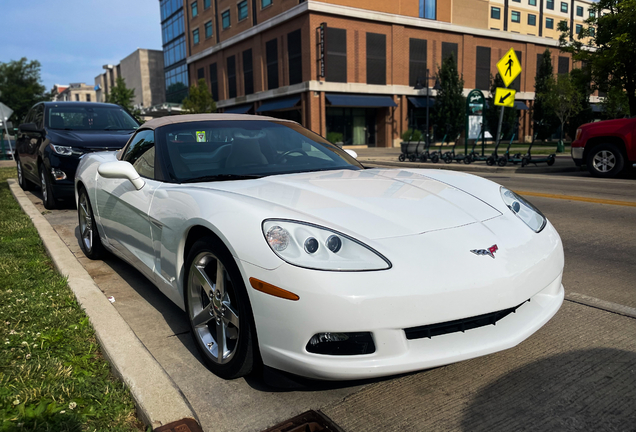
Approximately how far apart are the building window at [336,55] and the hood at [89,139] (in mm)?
29332

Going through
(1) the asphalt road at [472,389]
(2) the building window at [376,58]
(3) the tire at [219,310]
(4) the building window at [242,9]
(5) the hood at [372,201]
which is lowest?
(1) the asphalt road at [472,389]

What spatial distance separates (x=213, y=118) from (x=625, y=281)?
3.53 m

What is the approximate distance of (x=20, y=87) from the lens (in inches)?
2122

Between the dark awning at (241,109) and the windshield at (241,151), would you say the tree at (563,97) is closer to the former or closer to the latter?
the dark awning at (241,109)

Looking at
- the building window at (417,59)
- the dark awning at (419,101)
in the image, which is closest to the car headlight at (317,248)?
the dark awning at (419,101)

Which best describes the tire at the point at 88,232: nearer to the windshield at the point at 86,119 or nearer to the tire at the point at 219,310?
the tire at the point at 219,310

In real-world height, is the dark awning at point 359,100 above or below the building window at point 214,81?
below

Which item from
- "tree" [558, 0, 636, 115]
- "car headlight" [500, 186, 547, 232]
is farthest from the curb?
"tree" [558, 0, 636, 115]

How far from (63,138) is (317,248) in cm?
732

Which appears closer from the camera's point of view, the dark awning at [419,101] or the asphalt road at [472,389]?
the asphalt road at [472,389]

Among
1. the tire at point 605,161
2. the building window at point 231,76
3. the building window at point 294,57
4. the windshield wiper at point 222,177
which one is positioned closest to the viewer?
the windshield wiper at point 222,177

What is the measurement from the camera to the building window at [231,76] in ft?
153

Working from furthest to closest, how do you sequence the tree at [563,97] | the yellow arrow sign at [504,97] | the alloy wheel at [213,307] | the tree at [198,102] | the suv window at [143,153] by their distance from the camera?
1. the tree at [198,102]
2. the tree at [563,97]
3. the yellow arrow sign at [504,97]
4. the suv window at [143,153]
5. the alloy wheel at [213,307]

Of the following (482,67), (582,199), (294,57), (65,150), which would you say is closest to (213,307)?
(65,150)
